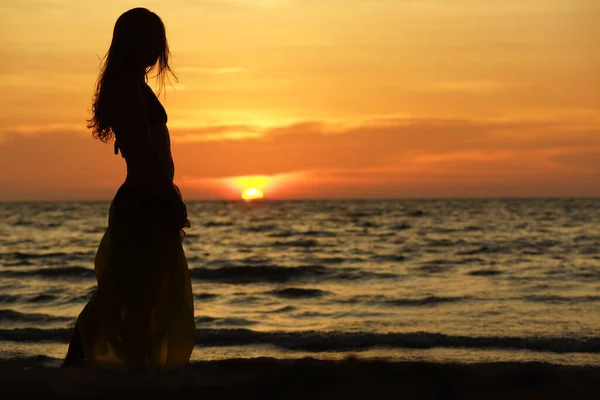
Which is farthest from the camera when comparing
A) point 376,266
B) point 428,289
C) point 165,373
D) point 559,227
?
point 559,227

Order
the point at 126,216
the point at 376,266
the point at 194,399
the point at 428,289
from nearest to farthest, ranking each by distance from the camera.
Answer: the point at 194,399 < the point at 126,216 < the point at 428,289 < the point at 376,266

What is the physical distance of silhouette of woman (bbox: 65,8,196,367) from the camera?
3590mm

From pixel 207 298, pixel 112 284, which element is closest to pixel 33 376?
pixel 112 284

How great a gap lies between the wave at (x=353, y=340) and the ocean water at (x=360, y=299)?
0.02 meters

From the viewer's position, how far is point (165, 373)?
7.79 ft

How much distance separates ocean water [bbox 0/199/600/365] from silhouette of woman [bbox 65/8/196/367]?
4.81 metres

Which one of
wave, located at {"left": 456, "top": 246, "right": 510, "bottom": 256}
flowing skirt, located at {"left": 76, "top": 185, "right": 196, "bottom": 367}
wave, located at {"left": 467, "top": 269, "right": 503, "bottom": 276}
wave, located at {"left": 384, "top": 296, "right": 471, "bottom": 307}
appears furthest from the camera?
wave, located at {"left": 456, "top": 246, "right": 510, "bottom": 256}

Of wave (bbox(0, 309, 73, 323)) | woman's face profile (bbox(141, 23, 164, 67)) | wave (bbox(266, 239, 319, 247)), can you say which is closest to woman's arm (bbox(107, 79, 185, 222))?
woman's face profile (bbox(141, 23, 164, 67))

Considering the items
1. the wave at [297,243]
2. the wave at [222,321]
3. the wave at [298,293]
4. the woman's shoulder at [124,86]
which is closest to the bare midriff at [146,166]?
the woman's shoulder at [124,86]

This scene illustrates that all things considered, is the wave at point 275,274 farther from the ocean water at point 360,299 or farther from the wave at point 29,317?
the wave at point 29,317

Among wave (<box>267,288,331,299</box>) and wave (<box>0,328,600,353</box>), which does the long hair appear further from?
wave (<box>267,288,331,299</box>)

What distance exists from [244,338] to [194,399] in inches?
297

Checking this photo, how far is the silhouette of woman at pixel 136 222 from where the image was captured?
11.8 ft

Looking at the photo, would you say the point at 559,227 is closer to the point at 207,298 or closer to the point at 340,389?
the point at 207,298
